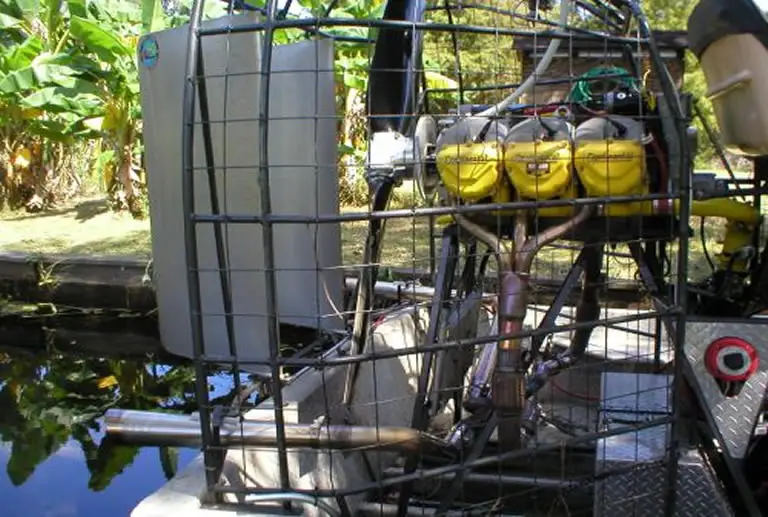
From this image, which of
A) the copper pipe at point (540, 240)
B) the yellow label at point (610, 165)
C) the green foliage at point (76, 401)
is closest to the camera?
the yellow label at point (610, 165)

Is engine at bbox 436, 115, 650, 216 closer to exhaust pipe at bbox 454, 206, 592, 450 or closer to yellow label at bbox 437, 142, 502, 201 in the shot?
yellow label at bbox 437, 142, 502, 201

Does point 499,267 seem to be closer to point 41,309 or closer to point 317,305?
point 317,305

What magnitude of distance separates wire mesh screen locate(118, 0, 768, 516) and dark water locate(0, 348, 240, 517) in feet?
4.38

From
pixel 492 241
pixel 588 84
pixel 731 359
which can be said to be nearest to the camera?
pixel 731 359

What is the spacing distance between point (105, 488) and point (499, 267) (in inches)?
127

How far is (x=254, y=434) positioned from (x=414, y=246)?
877 millimetres

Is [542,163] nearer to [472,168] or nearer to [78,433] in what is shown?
[472,168]

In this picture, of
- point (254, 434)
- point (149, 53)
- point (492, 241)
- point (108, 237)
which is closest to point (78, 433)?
point (254, 434)

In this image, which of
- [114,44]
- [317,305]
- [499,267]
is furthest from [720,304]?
[114,44]

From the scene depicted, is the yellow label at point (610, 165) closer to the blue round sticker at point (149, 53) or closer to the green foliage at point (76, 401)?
the blue round sticker at point (149, 53)

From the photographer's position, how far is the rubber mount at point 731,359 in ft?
7.95

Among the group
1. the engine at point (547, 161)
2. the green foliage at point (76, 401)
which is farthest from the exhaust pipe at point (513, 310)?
the green foliage at point (76, 401)

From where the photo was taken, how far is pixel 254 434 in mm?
2328

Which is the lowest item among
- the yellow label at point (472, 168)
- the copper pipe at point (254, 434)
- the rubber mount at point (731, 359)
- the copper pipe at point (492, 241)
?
the copper pipe at point (254, 434)
